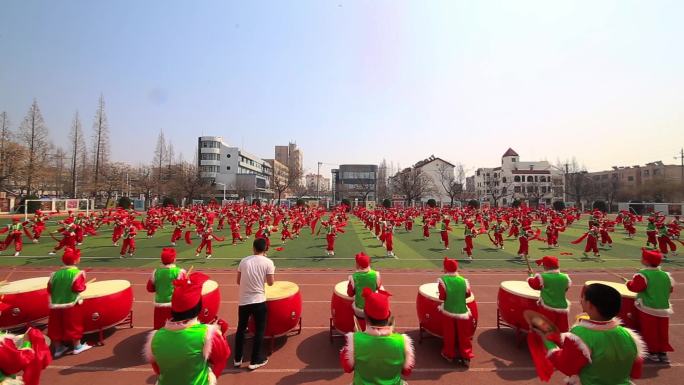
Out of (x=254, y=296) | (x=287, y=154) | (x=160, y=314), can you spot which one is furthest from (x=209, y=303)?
(x=287, y=154)

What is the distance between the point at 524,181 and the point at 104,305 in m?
96.7

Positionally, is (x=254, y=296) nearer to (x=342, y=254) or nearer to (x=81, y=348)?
(x=81, y=348)

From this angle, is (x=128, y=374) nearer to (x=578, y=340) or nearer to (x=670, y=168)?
(x=578, y=340)

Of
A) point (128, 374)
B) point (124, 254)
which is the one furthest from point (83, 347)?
point (124, 254)

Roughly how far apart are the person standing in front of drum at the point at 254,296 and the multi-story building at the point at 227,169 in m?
75.8

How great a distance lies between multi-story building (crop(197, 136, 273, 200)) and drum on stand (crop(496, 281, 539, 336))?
76.4m

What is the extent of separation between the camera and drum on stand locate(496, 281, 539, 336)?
5.75 m

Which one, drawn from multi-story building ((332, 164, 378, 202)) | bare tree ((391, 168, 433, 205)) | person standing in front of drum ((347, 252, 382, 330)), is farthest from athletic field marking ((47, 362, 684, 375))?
multi-story building ((332, 164, 378, 202))

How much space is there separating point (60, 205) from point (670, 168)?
12387 cm

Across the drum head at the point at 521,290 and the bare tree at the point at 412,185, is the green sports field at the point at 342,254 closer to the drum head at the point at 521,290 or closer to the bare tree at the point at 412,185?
the drum head at the point at 521,290

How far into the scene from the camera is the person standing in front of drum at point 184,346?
2824 mm

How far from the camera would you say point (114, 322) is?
238 inches

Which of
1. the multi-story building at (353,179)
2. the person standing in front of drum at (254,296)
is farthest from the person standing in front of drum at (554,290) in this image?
the multi-story building at (353,179)

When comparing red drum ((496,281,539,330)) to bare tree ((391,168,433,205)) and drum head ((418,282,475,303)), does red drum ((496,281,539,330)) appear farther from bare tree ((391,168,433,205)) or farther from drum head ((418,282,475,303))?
bare tree ((391,168,433,205))
